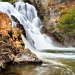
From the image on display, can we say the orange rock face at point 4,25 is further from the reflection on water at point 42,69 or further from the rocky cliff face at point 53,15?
A: the rocky cliff face at point 53,15

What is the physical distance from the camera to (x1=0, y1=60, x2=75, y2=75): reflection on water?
60.7 feet

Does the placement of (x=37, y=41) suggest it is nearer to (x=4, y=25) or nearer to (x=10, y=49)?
(x=4, y=25)

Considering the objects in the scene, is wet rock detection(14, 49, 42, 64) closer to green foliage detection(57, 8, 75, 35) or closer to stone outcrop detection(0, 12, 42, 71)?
stone outcrop detection(0, 12, 42, 71)

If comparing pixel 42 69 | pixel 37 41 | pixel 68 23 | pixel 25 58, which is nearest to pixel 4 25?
pixel 25 58

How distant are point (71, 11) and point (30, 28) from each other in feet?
18.4

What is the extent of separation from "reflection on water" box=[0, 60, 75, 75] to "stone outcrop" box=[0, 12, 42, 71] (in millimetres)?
749

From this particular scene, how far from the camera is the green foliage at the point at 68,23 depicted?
1425 inches

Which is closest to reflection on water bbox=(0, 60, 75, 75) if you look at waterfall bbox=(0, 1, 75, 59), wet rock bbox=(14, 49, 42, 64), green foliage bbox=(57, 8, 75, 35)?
wet rock bbox=(14, 49, 42, 64)

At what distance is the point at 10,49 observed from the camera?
21125 mm

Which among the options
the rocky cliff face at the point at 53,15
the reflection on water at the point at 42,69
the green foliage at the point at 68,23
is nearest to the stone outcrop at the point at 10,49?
the reflection on water at the point at 42,69

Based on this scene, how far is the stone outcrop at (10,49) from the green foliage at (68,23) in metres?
13.9

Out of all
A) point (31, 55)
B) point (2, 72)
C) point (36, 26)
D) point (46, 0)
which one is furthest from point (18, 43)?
point (46, 0)

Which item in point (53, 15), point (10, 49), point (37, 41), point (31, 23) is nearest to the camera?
point (10, 49)

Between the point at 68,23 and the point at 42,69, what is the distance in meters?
17.8
